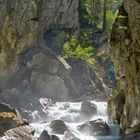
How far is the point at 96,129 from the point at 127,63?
24.8 ft

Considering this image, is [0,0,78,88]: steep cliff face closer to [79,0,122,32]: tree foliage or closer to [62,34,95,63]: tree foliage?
[62,34,95,63]: tree foliage

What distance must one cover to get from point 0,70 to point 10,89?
10.6 ft

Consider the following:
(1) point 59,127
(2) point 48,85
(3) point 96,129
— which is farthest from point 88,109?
(1) point 59,127

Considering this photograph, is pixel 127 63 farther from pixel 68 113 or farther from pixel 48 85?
pixel 48 85

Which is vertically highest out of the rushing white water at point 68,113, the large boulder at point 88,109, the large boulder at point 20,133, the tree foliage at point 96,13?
the tree foliage at point 96,13

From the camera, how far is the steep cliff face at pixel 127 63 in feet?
104

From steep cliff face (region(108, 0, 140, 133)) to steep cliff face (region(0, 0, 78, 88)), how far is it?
1780cm

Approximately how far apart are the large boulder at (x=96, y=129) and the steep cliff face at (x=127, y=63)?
5.24 feet

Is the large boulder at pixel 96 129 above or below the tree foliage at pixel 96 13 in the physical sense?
below

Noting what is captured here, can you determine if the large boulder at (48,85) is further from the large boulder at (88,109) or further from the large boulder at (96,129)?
the large boulder at (96,129)

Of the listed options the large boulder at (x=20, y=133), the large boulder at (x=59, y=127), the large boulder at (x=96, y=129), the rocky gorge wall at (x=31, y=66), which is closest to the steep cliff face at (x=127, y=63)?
the large boulder at (x=96, y=129)

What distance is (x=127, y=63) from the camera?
112 ft

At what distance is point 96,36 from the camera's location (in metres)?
68.1

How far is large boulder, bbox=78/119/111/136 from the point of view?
37.5 metres
